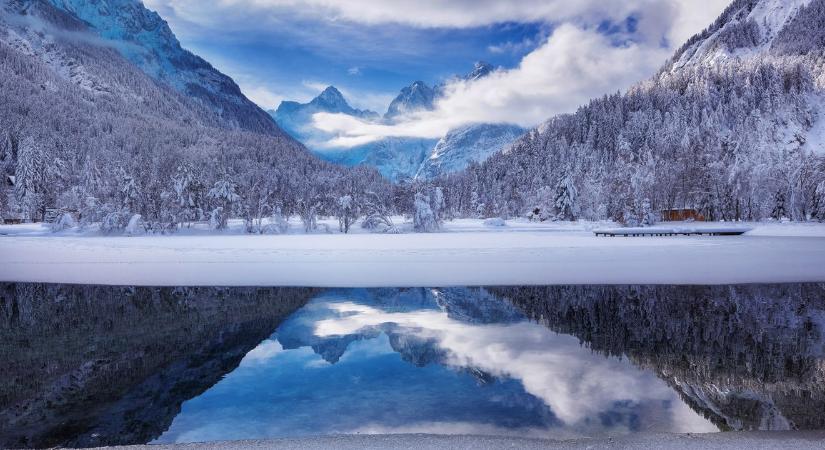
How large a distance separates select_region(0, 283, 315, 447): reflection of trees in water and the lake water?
5 centimetres

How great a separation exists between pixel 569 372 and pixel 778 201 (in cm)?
8202

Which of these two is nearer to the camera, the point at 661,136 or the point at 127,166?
the point at 127,166

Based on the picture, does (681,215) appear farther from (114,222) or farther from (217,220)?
(114,222)

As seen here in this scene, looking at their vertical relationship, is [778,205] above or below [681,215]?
above

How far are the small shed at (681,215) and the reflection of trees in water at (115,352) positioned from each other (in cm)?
7870

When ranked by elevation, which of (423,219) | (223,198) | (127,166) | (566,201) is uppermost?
(127,166)

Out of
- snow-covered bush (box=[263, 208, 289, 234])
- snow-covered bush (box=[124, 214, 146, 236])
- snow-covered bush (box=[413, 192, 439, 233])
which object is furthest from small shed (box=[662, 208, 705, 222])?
snow-covered bush (box=[124, 214, 146, 236])

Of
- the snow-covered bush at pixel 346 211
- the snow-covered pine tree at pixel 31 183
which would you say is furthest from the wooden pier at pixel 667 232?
the snow-covered pine tree at pixel 31 183

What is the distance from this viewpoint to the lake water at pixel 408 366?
7797 mm

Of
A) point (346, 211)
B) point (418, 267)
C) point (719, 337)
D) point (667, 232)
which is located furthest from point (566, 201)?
point (719, 337)

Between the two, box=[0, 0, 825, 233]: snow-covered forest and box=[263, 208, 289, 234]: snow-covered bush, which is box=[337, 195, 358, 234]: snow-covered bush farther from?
box=[263, 208, 289, 234]: snow-covered bush

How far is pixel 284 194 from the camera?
134750mm

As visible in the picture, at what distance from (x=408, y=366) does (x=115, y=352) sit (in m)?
6.35

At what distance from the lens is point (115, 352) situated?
38.3ft
